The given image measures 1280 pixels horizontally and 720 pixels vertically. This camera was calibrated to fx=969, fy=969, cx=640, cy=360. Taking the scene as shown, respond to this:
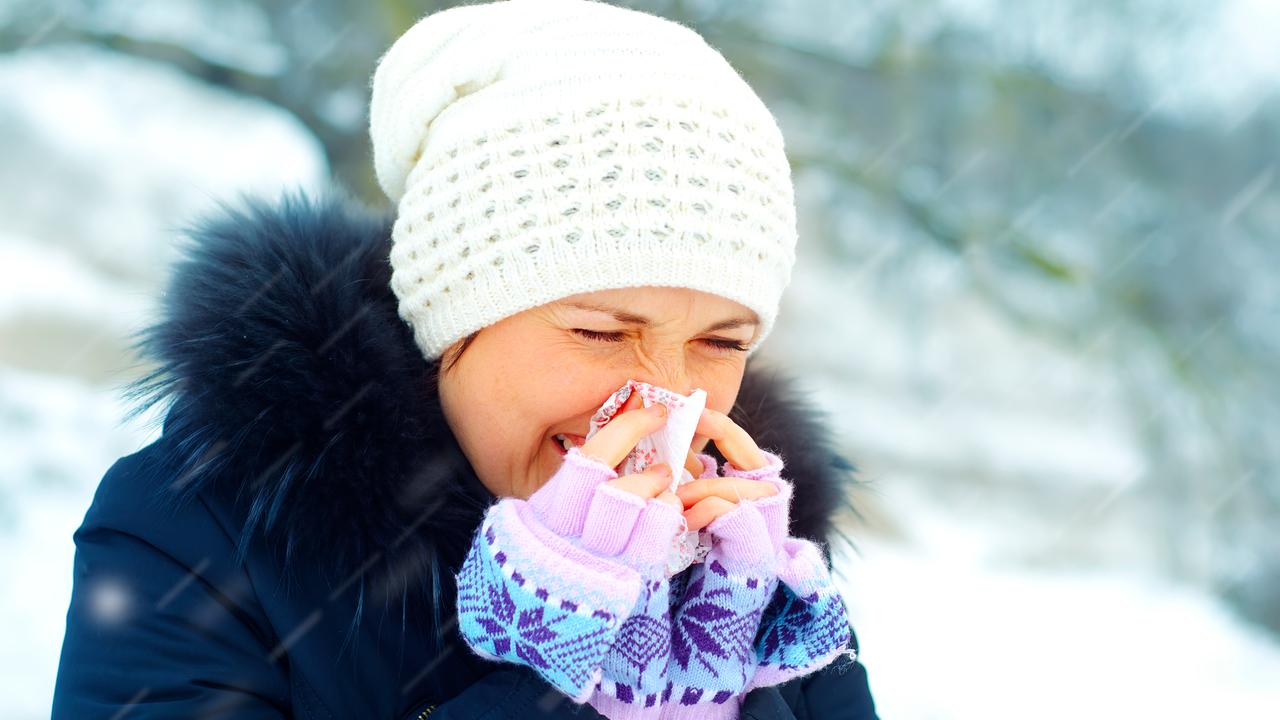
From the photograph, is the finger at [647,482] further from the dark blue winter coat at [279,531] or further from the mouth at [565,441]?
the dark blue winter coat at [279,531]

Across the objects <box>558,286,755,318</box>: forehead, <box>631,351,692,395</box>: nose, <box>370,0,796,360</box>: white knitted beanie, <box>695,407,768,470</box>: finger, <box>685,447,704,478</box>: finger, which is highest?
<box>370,0,796,360</box>: white knitted beanie

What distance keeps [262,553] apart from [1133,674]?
12.2 feet

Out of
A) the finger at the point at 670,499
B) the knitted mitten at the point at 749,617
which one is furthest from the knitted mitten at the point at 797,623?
the finger at the point at 670,499

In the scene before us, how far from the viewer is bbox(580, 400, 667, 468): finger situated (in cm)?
147

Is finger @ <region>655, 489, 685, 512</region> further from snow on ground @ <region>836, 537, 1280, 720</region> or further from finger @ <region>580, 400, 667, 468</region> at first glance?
snow on ground @ <region>836, 537, 1280, 720</region>

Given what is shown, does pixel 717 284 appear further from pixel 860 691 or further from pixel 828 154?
pixel 828 154

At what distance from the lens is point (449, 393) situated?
66.4 inches

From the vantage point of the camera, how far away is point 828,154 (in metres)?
4.54

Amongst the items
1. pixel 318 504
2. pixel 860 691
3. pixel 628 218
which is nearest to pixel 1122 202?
pixel 860 691

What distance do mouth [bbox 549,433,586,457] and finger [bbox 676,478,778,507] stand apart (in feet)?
0.64

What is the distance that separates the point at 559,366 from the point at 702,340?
28cm

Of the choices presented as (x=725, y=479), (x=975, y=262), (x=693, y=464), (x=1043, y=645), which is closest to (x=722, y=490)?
(x=725, y=479)

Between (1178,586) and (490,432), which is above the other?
(1178,586)

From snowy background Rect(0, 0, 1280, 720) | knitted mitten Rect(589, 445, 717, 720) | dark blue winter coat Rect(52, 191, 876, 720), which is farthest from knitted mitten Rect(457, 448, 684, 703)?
snowy background Rect(0, 0, 1280, 720)
